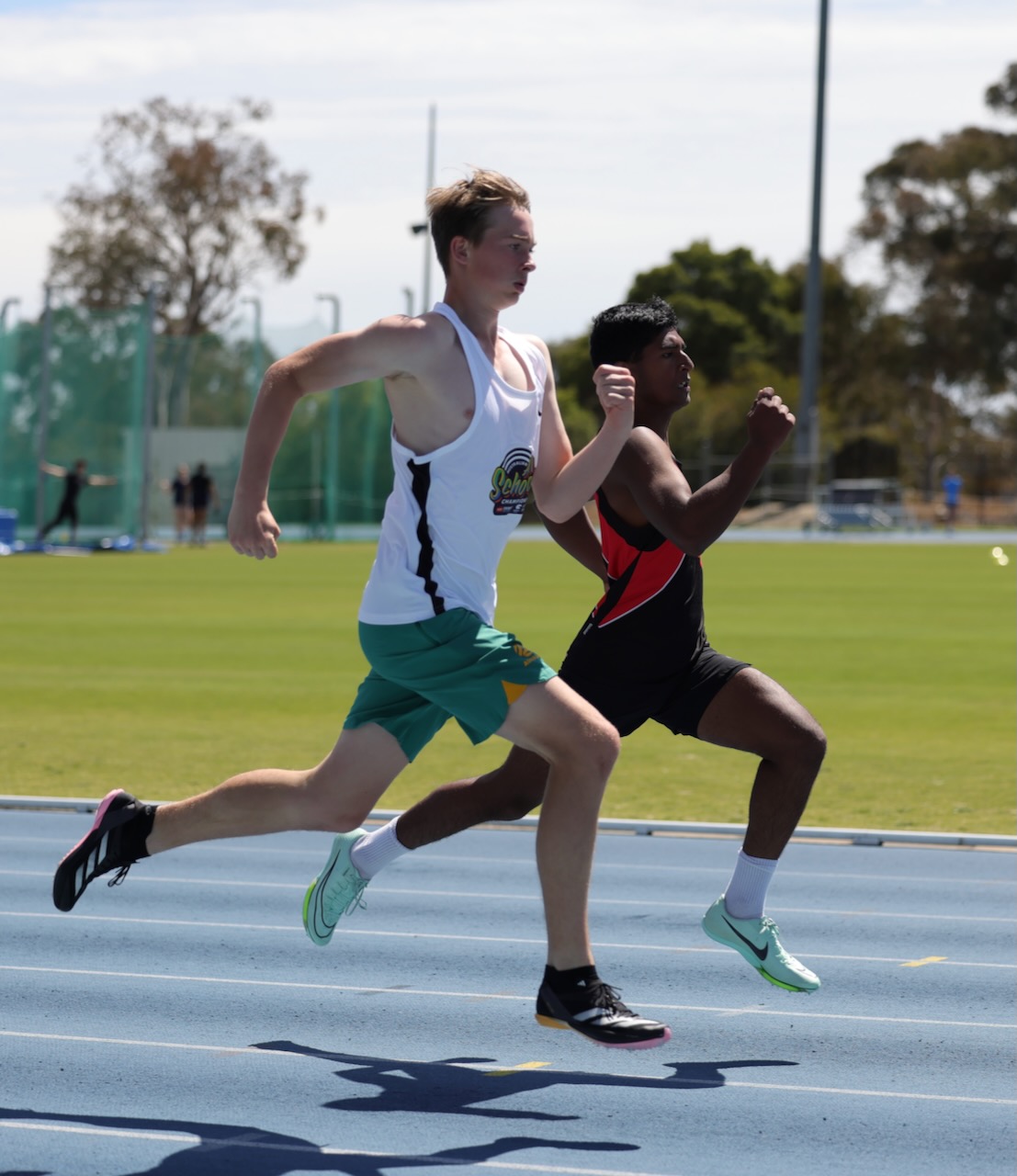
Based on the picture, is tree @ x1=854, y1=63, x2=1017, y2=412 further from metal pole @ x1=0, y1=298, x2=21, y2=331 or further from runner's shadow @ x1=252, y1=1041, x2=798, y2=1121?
runner's shadow @ x1=252, y1=1041, x2=798, y2=1121

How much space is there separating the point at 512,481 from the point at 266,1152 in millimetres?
1646

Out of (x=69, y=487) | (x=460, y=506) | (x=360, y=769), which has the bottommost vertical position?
(x=360, y=769)

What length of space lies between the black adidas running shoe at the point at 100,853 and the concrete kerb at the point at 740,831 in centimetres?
321

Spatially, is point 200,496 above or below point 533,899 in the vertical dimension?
above

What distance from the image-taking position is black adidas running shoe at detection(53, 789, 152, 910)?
5215mm

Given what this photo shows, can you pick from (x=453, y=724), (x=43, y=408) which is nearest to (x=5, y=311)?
(x=43, y=408)

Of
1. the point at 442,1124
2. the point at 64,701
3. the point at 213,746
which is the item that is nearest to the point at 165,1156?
the point at 442,1124

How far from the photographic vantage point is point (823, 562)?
37.8m

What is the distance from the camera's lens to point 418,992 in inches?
222

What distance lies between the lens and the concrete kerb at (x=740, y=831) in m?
8.41

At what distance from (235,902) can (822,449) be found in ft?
208

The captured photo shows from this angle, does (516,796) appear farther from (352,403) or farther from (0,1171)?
(352,403)

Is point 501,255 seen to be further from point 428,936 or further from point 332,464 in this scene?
point 332,464

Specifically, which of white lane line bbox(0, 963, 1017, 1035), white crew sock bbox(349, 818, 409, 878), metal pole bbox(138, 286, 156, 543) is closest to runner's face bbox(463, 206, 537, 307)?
white crew sock bbox(349, 818, 409, 878)
